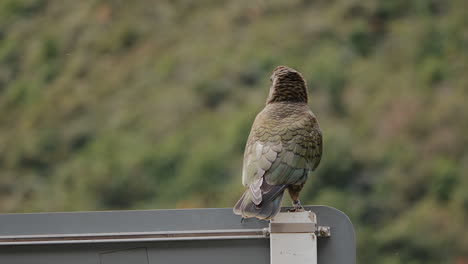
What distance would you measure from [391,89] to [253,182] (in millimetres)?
9631

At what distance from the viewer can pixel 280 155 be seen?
2752mm

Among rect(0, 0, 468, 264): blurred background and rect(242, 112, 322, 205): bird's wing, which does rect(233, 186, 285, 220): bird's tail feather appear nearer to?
rect(242, 112, 322, 205): bird's wing

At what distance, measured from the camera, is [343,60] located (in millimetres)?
12445

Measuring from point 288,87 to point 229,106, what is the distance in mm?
8807

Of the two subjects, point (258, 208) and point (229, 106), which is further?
point (229, 106)

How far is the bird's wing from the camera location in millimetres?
2629

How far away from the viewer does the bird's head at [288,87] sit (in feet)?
10.8

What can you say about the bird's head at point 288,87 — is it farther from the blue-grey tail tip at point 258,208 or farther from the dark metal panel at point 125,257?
the dark metal panel at point 125,257

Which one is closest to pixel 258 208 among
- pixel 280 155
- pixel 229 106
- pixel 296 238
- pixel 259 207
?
pixel 259 207

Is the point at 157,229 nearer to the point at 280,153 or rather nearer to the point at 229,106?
the point at 280,153

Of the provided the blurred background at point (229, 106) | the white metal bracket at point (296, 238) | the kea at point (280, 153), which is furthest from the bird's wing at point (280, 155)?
the blurred background at point (229, 106)

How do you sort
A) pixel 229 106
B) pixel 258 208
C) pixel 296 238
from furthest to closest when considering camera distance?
pixel 229 106
pixel 258 208
pixel 296 238

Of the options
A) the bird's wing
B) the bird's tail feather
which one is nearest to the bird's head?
the bird's wing

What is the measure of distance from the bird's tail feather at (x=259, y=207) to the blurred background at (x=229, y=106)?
7.64m
